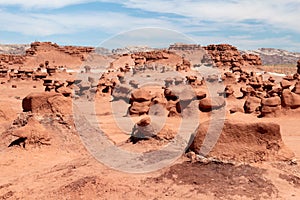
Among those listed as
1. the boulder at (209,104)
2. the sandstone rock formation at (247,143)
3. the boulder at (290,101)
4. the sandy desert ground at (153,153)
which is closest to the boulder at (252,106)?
the sandy desert ground at (153,153)

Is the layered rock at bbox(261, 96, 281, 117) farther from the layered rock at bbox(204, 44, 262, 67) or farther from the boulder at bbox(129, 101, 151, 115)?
the layered rock at bbox(204, 44, 262, 67)

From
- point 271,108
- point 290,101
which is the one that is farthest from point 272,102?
point 290,101

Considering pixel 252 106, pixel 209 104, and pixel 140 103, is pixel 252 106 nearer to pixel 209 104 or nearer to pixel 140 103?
pixel 209 104

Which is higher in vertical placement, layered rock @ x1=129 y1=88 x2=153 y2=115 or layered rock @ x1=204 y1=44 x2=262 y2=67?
layered rock @ x1=204 y1=44 x2=262 y2=67

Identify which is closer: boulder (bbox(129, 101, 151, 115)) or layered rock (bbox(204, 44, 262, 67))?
boulder (bbox(129, 101, 151, 115))

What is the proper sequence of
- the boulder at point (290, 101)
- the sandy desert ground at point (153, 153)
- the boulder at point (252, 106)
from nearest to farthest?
1. the sandy desert ground at point (153, 153)
2. the boulder at point (290, 101)
3. the boulder at point (252, 106)

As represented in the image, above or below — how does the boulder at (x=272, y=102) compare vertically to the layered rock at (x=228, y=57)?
below

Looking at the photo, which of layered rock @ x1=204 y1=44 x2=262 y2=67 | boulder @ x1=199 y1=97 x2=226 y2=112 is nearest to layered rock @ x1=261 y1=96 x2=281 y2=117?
boulder @ x1=199 y1=97 x2=226 y2=112

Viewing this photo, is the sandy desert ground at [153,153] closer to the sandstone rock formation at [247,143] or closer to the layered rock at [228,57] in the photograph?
the sandstone rock formation at [247,143]

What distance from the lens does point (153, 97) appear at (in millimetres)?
18891

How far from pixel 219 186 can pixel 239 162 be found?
114 centimetres

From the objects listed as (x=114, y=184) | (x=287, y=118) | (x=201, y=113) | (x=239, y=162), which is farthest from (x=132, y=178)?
(x=287, y=118)

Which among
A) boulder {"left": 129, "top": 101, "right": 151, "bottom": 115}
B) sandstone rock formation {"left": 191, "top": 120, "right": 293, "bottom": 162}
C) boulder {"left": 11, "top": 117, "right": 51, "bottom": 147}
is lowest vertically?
boulder {"left": 129, "top": 101, "right": 151, "bottom": 115}

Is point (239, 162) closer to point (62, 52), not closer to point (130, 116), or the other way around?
point (130, 116)
